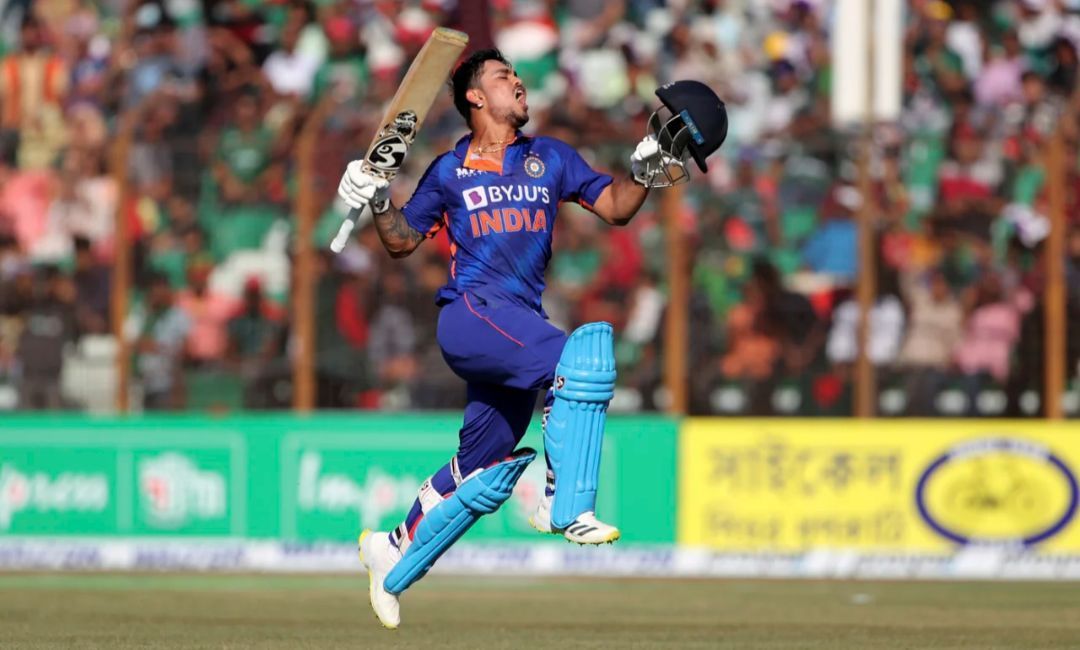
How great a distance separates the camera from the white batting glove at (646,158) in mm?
6027

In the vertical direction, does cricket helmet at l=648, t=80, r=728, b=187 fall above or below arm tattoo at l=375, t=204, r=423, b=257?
above

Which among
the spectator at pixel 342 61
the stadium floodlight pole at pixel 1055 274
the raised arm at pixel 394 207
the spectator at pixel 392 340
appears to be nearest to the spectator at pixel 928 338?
the stadium floodlight pole at pixel 1055 274

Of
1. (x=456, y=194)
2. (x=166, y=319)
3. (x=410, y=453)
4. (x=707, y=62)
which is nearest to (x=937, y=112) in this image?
(x=707, y=62)

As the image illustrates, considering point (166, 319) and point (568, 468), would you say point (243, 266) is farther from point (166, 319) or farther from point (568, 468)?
point (568, 468)

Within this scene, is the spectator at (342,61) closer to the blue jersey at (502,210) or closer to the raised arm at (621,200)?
the blue jersey at (502,210)

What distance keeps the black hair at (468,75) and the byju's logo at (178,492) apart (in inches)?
243

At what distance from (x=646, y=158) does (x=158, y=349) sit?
7.09 meters

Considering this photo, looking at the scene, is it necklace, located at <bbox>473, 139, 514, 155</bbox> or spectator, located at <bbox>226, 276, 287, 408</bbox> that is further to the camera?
spectator, located at <bbox>226, 276, 287, 408</bbox>

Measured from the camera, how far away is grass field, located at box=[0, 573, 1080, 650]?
7.41 metres

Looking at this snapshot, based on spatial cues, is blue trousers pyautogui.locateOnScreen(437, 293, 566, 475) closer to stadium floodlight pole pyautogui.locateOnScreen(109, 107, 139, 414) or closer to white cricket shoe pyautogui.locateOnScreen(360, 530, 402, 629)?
white cricket shoe pyautogui.locateOnScreen(360, 530, 402, 629)

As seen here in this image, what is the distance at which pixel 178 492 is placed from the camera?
12.1 m

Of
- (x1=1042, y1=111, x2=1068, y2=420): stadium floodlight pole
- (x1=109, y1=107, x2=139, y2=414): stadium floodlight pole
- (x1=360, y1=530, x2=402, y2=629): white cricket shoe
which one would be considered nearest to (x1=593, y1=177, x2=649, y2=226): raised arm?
(x1=360, y1=530, x2=402, y2=629): white cricket shoe

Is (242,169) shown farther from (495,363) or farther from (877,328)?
(495,363)

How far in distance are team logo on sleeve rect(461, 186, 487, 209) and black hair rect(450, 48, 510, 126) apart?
1.01 ft
